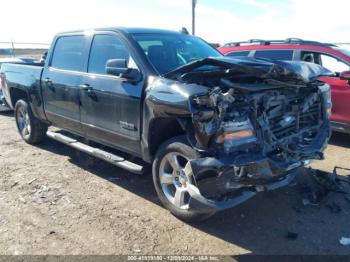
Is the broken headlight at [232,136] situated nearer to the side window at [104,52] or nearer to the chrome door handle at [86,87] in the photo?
the side window at [104,52]

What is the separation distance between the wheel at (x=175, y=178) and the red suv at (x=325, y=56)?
330 centimetres

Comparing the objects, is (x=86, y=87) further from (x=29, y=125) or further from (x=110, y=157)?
(x=29, y=125)

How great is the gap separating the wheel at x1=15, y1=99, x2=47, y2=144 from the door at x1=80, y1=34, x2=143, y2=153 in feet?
6.32

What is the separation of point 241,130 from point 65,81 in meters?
3.07

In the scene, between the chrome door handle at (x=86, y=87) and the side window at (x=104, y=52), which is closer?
the side window at (x=104, y=52)

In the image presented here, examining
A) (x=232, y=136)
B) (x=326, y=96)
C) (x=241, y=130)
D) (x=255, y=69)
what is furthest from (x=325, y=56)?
(x=232, y=136)

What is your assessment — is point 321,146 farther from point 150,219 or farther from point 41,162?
point 41,162

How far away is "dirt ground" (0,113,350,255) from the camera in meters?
3.49

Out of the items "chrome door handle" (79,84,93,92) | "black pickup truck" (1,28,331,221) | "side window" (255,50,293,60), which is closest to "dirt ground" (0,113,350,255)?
"black pickup truck" (1,28,331,221)

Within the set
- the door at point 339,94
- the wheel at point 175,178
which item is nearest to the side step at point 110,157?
the wheel at point 175,178

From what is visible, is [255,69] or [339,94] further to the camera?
[339,94]

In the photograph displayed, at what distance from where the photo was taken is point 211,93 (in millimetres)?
3324

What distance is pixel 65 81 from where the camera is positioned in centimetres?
539

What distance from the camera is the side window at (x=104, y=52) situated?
4.63 meters
